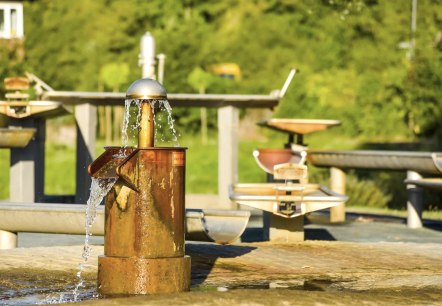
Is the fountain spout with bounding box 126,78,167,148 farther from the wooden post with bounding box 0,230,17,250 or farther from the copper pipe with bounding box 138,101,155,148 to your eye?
the wooden post with bounding box 0,230,17,250

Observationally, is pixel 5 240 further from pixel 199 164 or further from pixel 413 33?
pixel 199 164

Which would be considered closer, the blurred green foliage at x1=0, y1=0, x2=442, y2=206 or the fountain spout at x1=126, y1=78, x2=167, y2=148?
the fountain spout at x1=126, y1=78, x2=167, y2=148

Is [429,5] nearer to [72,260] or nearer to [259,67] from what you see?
[259,67]

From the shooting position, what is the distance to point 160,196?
10.1m

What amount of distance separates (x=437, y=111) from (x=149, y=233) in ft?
81.7

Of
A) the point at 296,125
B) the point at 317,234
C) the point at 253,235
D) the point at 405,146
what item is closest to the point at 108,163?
the point at 253,235

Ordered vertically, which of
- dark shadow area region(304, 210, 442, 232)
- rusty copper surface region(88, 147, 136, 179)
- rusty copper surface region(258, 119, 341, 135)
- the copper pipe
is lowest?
dark shadow area region(304, 210, 442, 232)

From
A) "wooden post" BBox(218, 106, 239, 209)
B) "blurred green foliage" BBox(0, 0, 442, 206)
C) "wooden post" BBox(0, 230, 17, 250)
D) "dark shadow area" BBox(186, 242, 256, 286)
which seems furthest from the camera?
"blurred green foliage" BBox(0, 0, 442, 206)

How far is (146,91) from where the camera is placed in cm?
1023

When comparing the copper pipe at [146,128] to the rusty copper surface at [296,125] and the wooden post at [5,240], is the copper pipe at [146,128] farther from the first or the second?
the rusty copper surface at [296,125]

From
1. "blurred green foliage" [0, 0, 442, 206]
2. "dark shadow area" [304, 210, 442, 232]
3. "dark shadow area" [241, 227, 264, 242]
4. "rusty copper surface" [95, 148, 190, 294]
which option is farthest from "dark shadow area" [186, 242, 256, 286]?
"blurred green foliage" [0, 0, 442, 206]

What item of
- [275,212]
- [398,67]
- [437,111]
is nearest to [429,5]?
[398,67]

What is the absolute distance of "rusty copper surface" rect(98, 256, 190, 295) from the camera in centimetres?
1012

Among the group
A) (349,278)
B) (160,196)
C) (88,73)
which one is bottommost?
(349,278)
